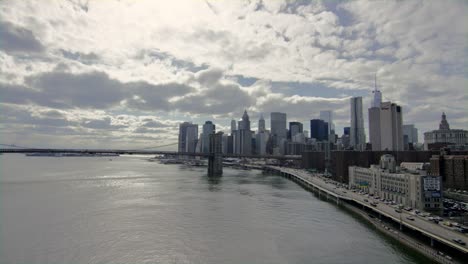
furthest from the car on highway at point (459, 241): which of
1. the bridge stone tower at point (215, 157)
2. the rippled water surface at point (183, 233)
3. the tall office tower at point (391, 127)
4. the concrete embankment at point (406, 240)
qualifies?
the tall office tower at point (391, 127)

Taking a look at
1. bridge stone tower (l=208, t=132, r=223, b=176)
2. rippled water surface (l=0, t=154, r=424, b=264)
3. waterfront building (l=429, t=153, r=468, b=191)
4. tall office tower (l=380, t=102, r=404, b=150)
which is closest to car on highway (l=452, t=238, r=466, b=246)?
rippled water surface (l=0, t=154, r=424, b=264)

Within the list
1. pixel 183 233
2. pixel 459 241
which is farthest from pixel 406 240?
pixel 183 233

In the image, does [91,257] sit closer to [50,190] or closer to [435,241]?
[435,241]

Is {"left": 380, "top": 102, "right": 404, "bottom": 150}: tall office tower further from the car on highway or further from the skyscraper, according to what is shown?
the car on highway

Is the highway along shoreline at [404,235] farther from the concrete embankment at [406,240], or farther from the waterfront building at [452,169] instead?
the waterfront building at [452,169]

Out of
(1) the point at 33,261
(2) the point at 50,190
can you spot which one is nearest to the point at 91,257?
(1) the point at 33,261

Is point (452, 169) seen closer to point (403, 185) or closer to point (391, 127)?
point (403, 185)

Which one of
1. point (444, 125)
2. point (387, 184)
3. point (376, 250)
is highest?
point (444, 125)
